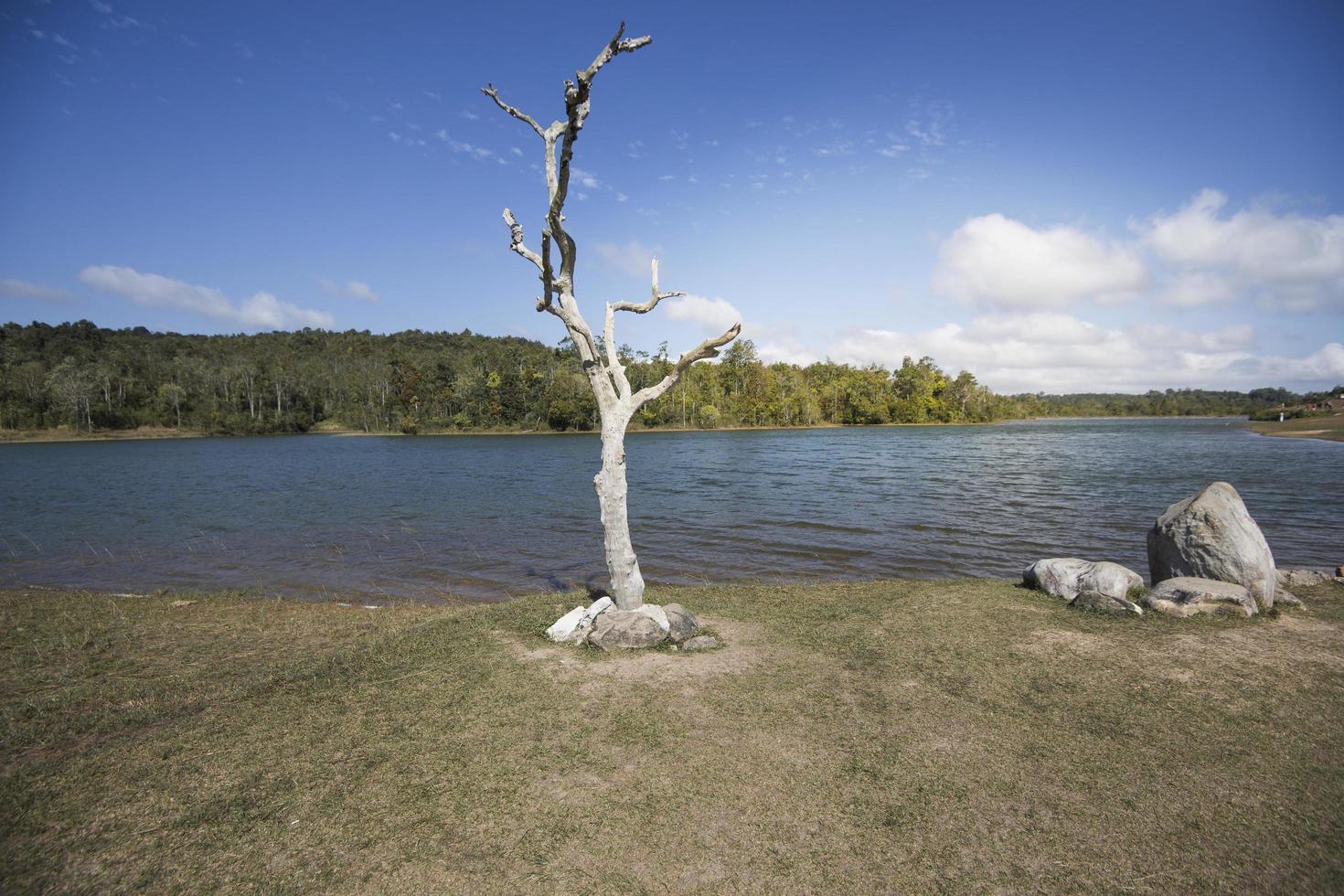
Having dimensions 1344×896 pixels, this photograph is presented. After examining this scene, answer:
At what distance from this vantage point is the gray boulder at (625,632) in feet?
27.1

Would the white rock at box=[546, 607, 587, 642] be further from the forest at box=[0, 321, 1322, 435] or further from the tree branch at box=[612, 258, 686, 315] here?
the forest at box=[0, 321, 1322, 435]

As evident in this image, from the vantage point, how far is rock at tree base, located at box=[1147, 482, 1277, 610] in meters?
9.33

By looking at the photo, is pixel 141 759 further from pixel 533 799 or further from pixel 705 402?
pixel 705 402

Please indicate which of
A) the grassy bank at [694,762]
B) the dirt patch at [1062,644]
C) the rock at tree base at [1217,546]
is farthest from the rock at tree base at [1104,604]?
the rock at tree base at [1217,546]

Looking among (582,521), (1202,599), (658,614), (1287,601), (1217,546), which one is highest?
(1217,546)

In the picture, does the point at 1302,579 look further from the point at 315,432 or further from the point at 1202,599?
the point at 315,432

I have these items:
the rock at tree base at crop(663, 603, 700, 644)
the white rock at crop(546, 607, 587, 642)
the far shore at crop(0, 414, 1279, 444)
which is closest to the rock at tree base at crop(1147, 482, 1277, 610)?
the rock at tree base at crop(663, 603, 700, 644)

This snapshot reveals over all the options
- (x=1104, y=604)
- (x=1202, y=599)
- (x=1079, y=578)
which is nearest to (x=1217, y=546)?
(x=1202, y=599)

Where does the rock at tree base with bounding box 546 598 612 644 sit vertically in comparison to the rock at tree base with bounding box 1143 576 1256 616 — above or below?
below

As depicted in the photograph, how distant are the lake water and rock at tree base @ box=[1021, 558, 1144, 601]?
3217mm

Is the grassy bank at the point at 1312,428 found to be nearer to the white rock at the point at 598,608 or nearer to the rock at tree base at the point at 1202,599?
the rock at tree base at the point at 1202,599

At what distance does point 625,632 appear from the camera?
27.4 ft

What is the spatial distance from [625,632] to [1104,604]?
7.38 metres

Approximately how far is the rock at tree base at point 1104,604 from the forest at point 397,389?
91838 mm
